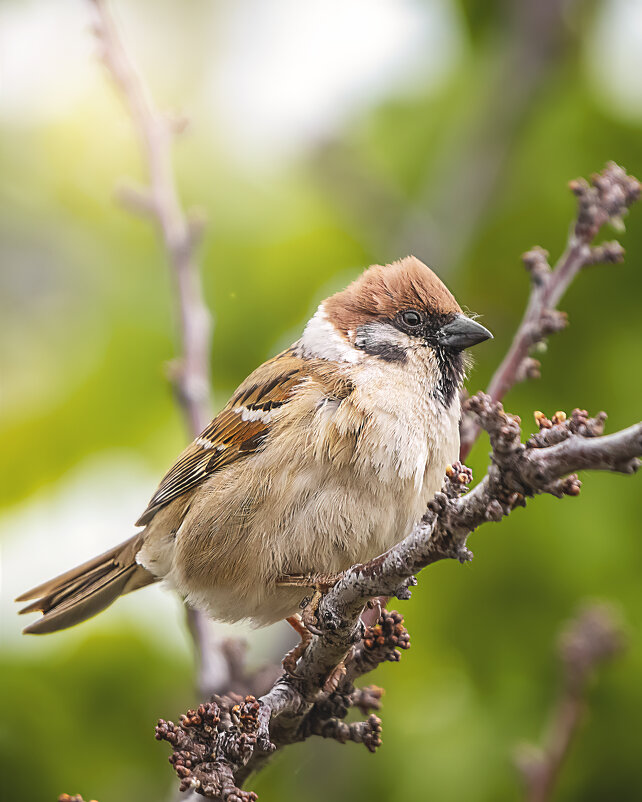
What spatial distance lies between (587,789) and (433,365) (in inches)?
64.7

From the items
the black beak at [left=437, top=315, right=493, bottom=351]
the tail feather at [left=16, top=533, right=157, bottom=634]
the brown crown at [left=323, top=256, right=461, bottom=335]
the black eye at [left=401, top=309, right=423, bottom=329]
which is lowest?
the tail feather at [left=16, top=533, right=157, bottom=634]

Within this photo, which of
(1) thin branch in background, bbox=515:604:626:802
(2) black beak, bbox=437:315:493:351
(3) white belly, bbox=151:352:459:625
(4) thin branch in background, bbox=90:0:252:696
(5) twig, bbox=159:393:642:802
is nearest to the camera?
(5) twig, bbox=159:393:642:802

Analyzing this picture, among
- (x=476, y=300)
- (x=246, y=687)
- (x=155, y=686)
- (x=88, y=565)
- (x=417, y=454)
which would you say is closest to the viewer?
(x=417, y=454)

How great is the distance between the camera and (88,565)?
3238mm

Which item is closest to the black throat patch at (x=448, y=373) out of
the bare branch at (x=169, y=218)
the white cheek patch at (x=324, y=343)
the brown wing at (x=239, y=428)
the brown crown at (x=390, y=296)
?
the brown crown at (x=390, y=296)

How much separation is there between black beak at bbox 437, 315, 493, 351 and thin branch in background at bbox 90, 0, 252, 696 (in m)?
0.84

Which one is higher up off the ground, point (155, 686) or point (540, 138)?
point (540, 138)

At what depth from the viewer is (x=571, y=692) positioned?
9.62 ft

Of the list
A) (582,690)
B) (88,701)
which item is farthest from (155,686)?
(582,690)

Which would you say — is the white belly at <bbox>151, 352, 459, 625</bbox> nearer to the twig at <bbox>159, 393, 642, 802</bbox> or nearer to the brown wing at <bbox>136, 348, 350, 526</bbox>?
the brown wing at <bbox>136, 348, 350, 526</bbox>

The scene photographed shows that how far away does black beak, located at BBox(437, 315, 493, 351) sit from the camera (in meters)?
2.69

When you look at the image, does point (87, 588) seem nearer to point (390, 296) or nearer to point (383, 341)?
point (383, 341)

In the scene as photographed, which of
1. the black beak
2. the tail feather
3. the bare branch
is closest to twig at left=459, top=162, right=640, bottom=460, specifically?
the black beak

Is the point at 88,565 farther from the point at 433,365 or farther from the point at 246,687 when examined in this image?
the point at 433,365
